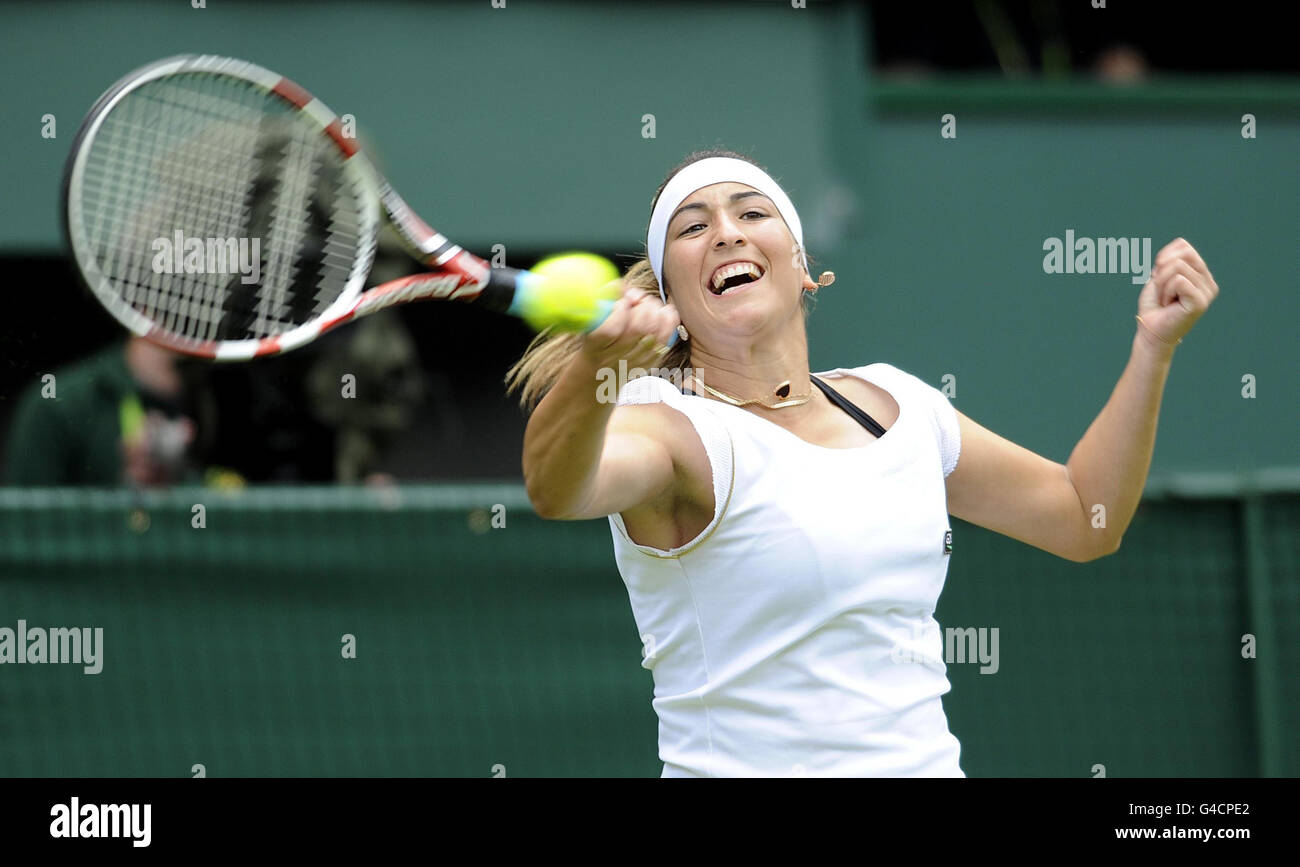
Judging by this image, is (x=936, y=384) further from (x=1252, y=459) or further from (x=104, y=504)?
(x=104, y=504)

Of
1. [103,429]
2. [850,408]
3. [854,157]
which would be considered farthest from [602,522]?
[854,157]

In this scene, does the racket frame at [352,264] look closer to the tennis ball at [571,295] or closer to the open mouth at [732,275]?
the tennis ball at [571,295]

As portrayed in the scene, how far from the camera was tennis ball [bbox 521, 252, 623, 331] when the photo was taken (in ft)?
7.73

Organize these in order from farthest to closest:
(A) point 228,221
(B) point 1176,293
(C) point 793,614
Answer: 1. (A) point 228,221
2. (B) point 1176,293
3. (C) point 793,614

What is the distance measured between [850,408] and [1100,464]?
49cm

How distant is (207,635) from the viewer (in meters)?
4.69

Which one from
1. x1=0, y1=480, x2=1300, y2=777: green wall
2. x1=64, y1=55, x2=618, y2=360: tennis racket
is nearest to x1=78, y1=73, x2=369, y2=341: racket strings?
x1=64, y1=55, x2=618, y2=360: tennis racket

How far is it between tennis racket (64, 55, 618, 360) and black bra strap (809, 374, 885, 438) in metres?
0.60

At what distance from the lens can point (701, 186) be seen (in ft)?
9.36

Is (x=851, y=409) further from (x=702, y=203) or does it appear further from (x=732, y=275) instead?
(x=702, y=203)

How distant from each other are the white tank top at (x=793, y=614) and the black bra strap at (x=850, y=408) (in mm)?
151

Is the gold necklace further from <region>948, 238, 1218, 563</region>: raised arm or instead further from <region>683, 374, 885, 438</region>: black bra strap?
<region>948, 238, 1218, 563</region>: raised arm

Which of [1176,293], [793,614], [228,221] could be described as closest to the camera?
[793,614]
